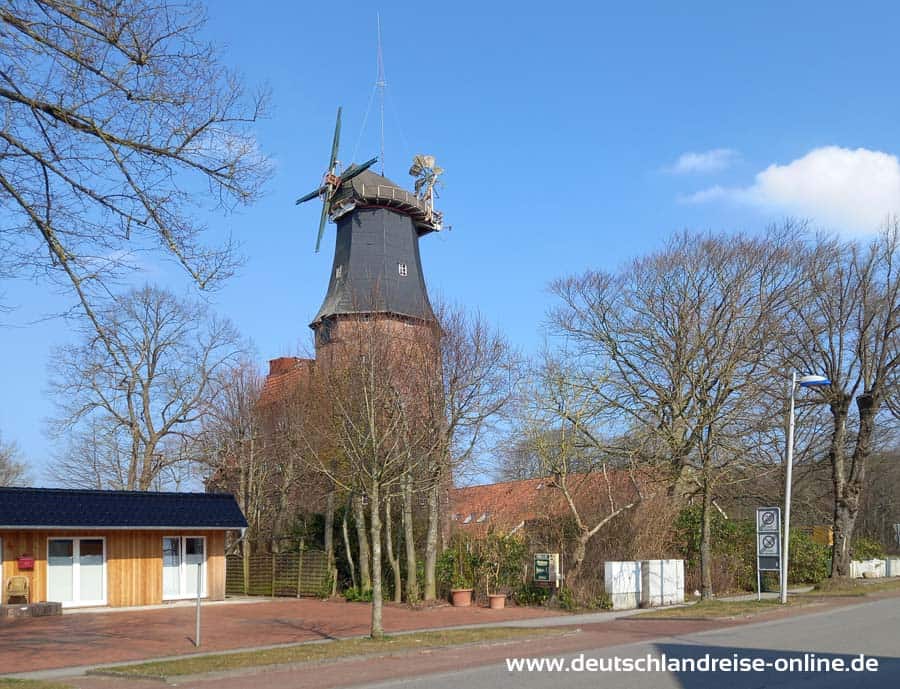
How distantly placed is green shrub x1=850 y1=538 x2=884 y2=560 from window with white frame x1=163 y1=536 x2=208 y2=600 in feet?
91.9

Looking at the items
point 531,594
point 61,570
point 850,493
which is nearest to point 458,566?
point 531,594

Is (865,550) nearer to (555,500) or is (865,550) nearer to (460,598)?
(555,500)

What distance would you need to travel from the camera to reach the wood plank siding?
27228 millimetres

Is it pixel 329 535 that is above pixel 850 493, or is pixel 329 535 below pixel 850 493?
below

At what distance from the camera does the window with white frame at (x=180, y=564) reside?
30.9 meters

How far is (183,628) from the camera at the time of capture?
71.6 ft

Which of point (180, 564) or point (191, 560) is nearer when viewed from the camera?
point (180, 564)

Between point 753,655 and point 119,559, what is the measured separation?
69.9 feet

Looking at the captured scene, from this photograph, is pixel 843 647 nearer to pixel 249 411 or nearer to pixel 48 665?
pixel 48 665

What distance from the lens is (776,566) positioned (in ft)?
82.9

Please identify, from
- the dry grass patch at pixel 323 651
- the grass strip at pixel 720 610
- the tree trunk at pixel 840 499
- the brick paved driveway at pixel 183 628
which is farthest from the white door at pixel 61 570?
the tree trunk at pixel 840 499

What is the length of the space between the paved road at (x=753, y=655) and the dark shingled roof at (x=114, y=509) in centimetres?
1783

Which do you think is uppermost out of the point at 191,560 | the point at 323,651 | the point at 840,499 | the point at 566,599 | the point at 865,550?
the point at 840,499

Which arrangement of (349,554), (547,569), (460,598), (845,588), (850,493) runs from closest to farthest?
1. (547,569)
2. (460,598)
3. (845,588)
4. (349,554)
5. (850,493)
